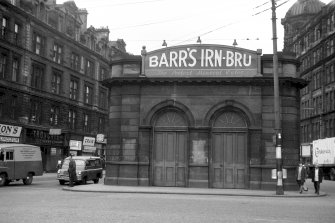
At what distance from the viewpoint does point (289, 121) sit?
26.0 metres

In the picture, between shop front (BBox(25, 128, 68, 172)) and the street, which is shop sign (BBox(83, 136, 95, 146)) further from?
the street

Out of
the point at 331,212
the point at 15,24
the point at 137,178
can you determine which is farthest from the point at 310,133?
the point at 331,212

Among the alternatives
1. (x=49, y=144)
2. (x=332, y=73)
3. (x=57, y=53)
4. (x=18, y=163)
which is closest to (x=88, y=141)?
(x=49, y=144)

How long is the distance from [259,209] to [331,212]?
2.30 m

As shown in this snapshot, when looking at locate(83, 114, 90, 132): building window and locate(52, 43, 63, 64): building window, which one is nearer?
locate(52, 43, 63, 64): building window

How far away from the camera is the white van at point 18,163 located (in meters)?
26.9

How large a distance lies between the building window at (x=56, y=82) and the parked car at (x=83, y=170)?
71.1ft

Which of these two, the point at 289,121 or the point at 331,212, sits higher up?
the point at 289,121

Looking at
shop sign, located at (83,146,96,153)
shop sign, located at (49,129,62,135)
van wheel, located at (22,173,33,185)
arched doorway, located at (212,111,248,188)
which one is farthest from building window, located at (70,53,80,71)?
arched doorway, located at (212,111,248,188)

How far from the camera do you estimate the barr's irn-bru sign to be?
26.4m

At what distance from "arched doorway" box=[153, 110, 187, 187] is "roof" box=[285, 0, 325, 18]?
6698cm

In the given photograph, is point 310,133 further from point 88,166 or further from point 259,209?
point 259,209

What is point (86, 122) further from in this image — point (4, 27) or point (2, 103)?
point (4, 27)

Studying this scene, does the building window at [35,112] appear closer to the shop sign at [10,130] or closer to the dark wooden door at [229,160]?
the shop sign at [10,130]
